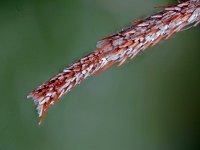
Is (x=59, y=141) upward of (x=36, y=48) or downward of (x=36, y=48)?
downward

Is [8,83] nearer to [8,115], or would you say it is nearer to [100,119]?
[8,115]

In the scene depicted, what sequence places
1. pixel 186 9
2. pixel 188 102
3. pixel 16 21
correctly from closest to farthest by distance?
pixel 186 9 → pixel 16 21 → pixel 188 102

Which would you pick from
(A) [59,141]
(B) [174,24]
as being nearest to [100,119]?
(A) [59,141]

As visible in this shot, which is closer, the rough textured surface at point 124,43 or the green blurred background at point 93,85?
the rough textured surface at point 124,43

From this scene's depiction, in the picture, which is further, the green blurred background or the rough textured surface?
the green blurred background

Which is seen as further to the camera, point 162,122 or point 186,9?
point 162,122
